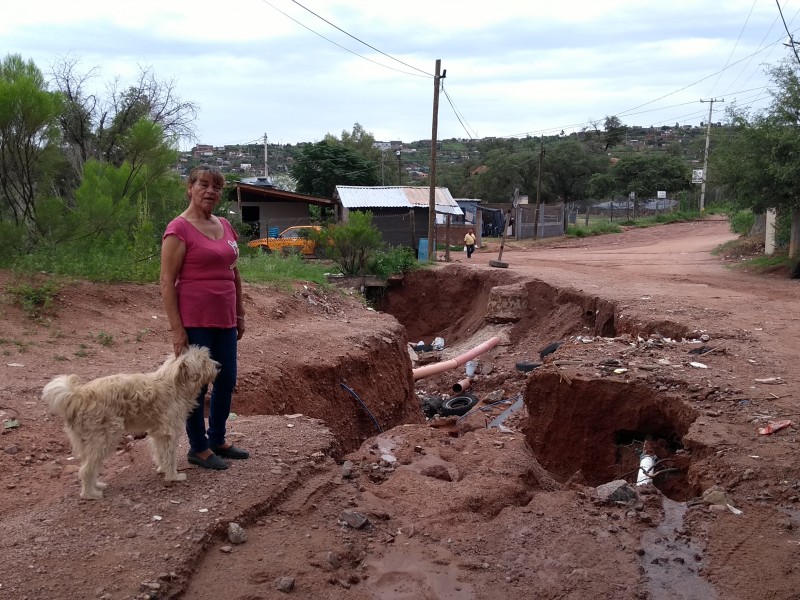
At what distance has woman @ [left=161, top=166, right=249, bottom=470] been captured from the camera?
412 cm

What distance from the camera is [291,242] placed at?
72.7ft

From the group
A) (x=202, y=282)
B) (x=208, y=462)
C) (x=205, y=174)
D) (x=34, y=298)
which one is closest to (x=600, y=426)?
(x=208, y=462)

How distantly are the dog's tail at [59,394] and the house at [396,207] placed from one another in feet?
68.2

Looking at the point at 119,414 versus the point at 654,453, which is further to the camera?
the point at 654,453

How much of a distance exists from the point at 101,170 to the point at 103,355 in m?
4.29

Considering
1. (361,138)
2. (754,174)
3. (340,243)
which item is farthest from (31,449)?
(361,138)

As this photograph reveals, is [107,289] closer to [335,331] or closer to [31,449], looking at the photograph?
[335,331]

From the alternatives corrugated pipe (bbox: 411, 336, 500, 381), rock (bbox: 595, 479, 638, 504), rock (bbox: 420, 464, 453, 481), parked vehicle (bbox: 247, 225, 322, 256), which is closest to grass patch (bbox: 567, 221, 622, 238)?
parked vehicle (bbox: 247, 225, 322, 256)

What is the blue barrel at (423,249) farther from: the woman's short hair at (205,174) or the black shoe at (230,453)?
the woman's short hair at (205,174)

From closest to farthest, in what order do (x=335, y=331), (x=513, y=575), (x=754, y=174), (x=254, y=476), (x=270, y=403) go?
(x=513, y=575)
(x=254, y=476)
(x=270, y=403)
(x=335, y=331)
(x=754, y=174)

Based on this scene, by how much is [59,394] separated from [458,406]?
26.8ft

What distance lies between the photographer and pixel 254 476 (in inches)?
175

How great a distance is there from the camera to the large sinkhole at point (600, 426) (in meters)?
7.16

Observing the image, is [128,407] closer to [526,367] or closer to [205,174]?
[205,174]
